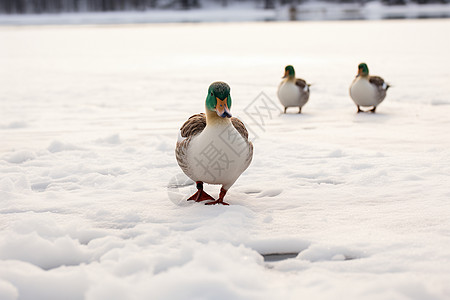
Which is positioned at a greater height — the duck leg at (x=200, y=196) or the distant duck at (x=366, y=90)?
the distant duck at (x=366, y=90)

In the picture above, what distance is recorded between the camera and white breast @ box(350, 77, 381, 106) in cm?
739

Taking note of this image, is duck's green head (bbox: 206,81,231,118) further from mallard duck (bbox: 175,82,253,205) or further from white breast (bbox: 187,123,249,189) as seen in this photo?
white breast (bbox: 187,123,249,189)

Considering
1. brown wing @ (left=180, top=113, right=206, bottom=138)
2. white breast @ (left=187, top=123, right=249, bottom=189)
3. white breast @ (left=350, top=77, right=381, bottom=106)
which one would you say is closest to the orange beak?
white breast @ (left=187, top=123, right=249, bottom=189)

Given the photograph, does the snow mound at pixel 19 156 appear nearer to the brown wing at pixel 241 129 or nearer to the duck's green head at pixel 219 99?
the brown wing at pixel 241 129

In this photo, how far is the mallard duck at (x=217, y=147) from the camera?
10.3ft

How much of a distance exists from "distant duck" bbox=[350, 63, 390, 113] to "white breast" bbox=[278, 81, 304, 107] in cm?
80

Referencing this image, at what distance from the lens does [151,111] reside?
25.2 ft

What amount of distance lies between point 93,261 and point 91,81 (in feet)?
31.0

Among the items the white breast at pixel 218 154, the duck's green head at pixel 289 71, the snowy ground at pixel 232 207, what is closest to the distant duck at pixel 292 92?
the duck's green head at pixel 289 71

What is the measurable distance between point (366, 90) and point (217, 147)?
15.8 ft

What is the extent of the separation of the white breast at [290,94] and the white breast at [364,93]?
82 centimetres

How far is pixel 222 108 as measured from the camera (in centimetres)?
312

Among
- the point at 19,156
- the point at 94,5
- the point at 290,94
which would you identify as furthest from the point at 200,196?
the point at 94,5

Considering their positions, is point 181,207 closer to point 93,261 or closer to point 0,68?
point 93,261
